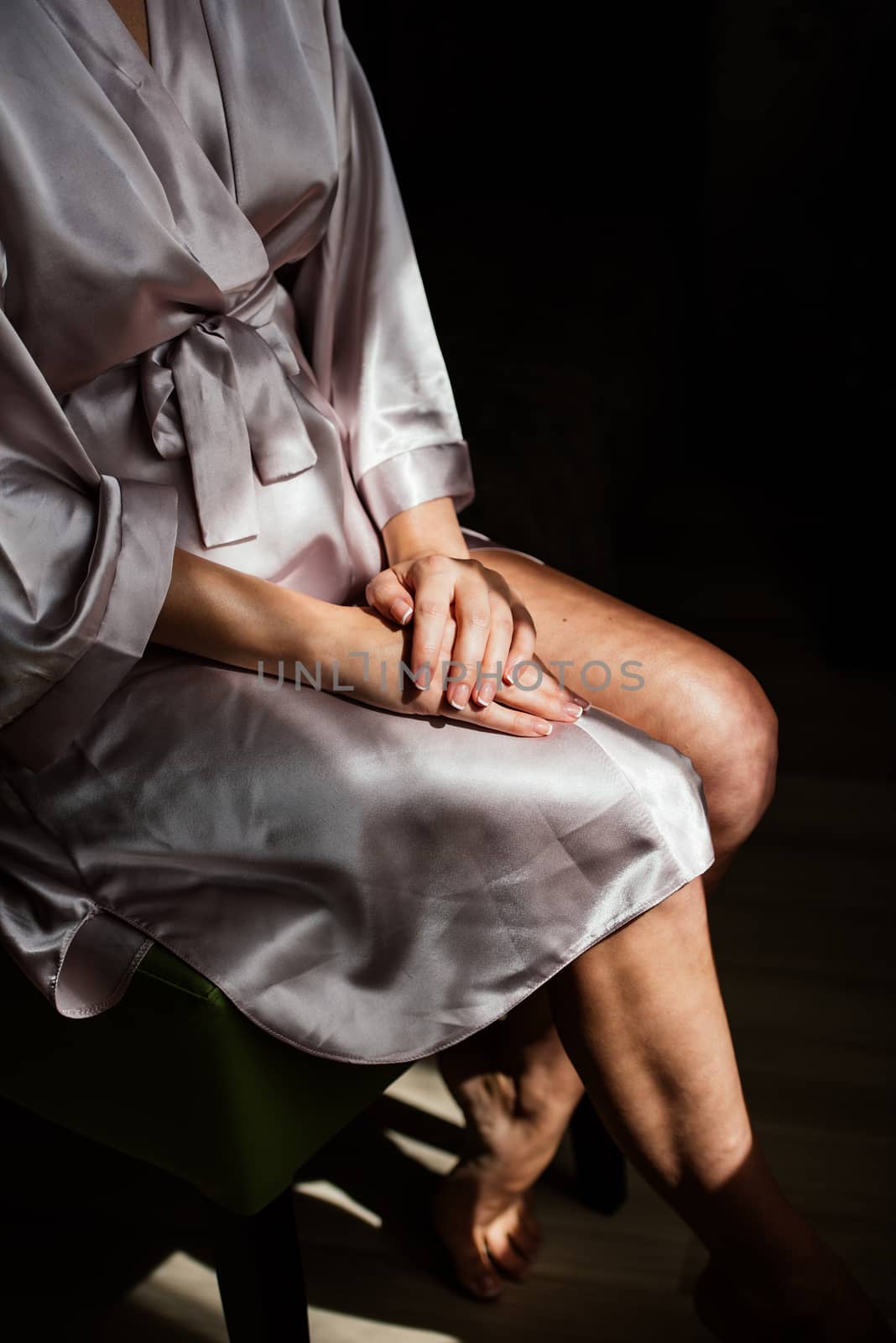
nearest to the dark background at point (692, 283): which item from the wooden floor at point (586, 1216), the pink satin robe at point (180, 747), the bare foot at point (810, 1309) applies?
the wooden floor at point (586, 1216)

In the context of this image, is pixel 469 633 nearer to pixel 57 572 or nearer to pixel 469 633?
pixel 469 633

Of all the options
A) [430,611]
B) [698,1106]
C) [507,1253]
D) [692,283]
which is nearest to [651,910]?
[698,1106]

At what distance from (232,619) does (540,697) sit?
0.21 meters

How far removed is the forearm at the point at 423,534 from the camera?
3.29 feet

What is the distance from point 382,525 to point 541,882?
359 millimetres

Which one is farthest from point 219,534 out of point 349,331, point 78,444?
point 349,331

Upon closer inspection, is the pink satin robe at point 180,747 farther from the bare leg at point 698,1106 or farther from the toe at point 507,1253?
the toe at point 507,1253

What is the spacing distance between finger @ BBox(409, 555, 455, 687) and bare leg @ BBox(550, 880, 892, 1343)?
0.67ft

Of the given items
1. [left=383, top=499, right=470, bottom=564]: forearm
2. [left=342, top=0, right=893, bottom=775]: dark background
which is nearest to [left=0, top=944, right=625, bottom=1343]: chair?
[left=383, top=499, right=470, bottom=564]: forearm

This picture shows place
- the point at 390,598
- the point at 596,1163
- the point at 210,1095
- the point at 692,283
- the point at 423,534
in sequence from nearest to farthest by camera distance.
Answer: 1. the point at 210,1095
2. the point at 390,598
3. the point at 423,534
4. the point at 596,1163
5. the point at 692,283

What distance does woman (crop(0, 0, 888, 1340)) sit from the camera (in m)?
0.79

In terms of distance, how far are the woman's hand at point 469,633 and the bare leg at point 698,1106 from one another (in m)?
0.16

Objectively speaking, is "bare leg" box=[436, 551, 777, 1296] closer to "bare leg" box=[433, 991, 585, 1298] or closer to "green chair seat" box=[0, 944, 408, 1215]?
"bare leg" box=[433, 991, 585, 1298]

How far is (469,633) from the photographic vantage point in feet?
2.79
